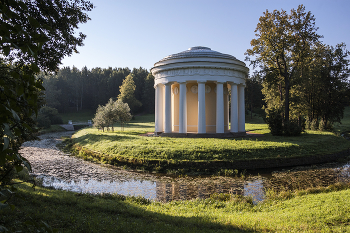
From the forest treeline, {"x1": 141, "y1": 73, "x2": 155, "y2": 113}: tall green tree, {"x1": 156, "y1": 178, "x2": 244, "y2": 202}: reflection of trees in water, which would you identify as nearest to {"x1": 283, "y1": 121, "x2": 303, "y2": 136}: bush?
{"x1": 156, "y1": 178, "x2": 244, "y2": 202}: reflection of trees in water

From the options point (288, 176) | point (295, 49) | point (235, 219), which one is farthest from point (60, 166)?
point (295, 49)

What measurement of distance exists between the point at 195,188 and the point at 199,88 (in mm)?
14534

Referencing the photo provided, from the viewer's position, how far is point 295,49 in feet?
95.8

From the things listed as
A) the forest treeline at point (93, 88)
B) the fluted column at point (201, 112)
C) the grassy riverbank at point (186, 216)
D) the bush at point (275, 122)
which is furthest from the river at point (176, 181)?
the forest treeline at point (93, 88)

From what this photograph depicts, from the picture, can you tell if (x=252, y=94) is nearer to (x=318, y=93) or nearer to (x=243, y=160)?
(x=318, y=93)

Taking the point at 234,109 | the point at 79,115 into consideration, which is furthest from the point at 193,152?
the point at 79,115

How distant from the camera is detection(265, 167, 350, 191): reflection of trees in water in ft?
40.1

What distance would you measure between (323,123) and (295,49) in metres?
12.0

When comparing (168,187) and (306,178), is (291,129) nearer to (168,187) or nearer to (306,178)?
(306,178)

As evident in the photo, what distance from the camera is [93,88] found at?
91.6 m

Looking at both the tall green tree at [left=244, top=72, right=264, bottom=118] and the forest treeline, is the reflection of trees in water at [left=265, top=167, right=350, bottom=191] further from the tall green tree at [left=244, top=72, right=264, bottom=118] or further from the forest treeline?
the forest treeline

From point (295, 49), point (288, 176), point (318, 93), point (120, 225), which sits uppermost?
point (295, 49)

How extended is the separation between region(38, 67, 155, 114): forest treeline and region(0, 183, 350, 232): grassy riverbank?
244 feet

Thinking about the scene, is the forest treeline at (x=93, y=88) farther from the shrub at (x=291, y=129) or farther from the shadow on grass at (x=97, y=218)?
the shadow on grass at (x=97, y=218)
